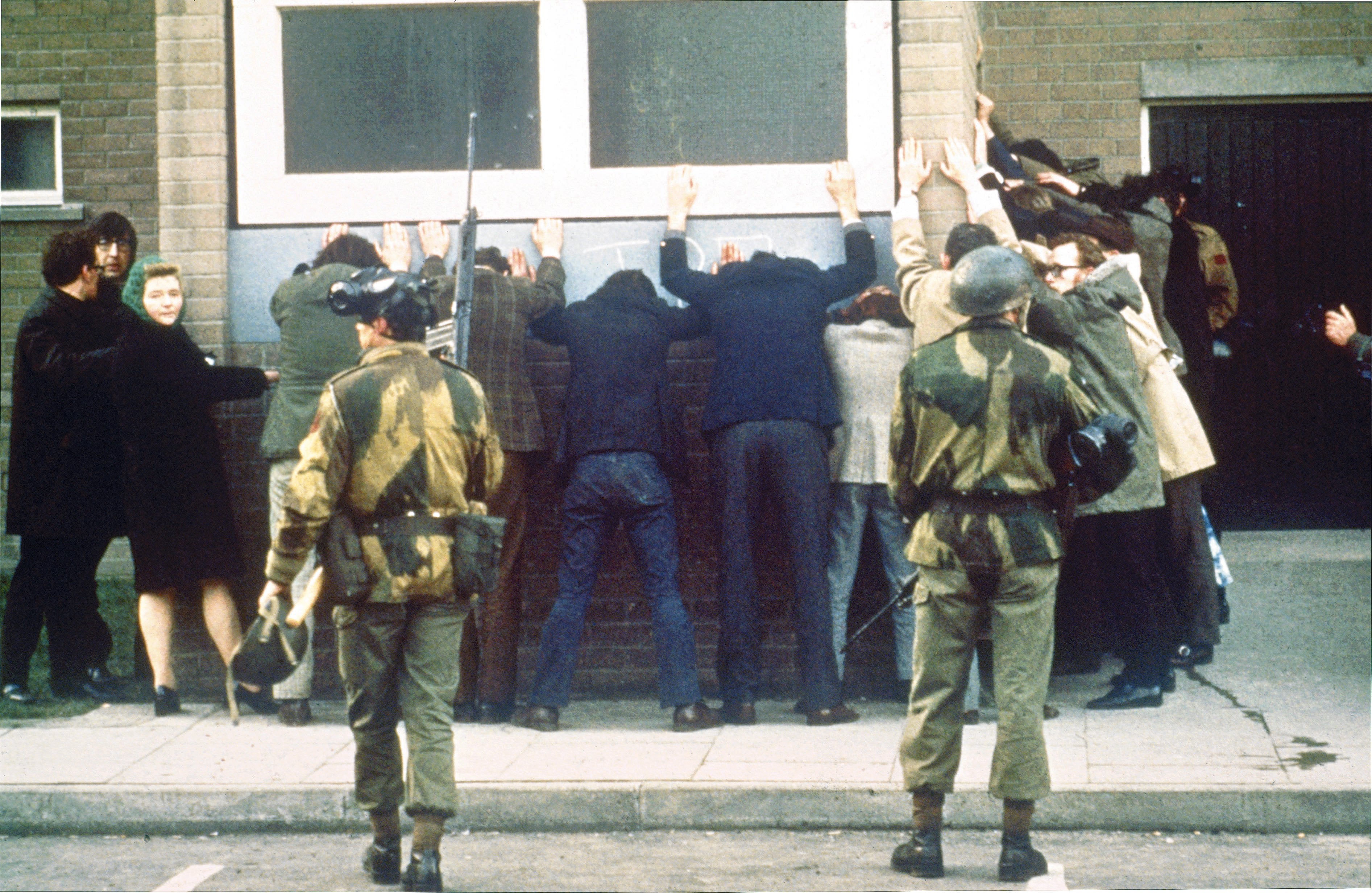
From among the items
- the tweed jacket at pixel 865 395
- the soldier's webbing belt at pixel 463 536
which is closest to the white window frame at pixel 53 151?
the tweed jacket at pixel 865 395

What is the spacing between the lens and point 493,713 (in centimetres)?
771

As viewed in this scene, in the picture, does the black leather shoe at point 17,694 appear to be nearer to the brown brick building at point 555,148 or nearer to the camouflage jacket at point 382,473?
the brown brick building at point 555,148

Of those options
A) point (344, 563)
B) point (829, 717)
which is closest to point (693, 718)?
point (829, 717)

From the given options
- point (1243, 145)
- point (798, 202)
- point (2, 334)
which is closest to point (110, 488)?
point (798, 202)

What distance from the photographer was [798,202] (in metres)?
8.20

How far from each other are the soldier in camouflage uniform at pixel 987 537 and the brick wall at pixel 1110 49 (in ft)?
18.0

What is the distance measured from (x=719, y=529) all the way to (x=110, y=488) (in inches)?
110

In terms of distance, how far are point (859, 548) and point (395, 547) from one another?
112 inches

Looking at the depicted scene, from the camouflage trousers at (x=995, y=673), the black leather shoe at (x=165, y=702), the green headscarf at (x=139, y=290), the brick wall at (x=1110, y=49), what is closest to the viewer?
the camouflage trousers at (x=995, y=673)

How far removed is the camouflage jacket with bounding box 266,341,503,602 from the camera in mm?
5367

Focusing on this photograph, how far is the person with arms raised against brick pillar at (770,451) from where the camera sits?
7504 millimetres

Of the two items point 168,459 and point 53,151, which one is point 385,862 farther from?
point 53,151

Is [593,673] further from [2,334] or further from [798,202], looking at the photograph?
[2,334]

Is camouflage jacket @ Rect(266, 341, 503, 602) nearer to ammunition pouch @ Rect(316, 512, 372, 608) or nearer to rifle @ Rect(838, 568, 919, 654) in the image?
ammunition pouch @ Rect(316, 512, 372, 608)
